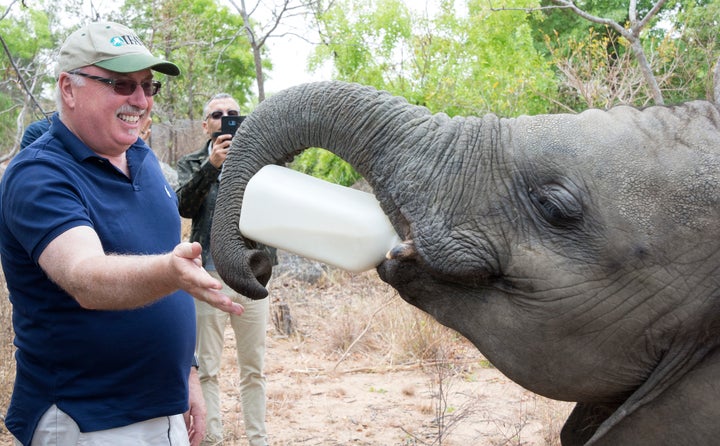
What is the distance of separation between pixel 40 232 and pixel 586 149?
6.04 ft

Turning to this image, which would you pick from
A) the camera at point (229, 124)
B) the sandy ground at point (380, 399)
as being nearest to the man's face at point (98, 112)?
the camera at point (229, 124)

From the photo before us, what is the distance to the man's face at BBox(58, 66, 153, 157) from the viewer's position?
332 centimetres

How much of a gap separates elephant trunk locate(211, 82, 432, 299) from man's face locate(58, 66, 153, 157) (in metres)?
0.54

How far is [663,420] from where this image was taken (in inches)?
102

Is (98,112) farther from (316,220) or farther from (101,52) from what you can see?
(316,220)

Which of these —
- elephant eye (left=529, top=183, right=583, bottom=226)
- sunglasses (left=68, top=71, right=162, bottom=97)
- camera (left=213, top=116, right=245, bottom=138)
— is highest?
sunglasses (left=68, top=71, right=162, bottom=97)

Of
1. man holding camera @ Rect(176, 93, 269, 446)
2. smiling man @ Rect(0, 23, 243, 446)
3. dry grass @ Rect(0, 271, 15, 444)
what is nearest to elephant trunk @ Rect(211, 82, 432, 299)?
smiling man @ Rect(0, 23, 243, 446)

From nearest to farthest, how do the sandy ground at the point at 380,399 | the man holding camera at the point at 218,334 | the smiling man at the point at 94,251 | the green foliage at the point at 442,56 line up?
the smiling man at the point at 94,251 < the man holding camera at the point at 218,334 < the sandy ground at the point at 380,399 < the green foliage at the point at 442,56

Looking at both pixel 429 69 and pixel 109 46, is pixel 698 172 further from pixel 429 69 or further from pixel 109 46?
pixel 429 69

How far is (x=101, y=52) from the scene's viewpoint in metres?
3.29

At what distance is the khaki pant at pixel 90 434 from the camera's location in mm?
3107

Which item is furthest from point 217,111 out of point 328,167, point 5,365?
point 328,167

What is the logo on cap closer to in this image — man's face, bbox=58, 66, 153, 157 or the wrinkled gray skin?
man's face, bbox=58, 66, 153, 157

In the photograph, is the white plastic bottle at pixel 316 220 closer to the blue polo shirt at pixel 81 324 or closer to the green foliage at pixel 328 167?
the blue polo shirt at pixel 81 324
